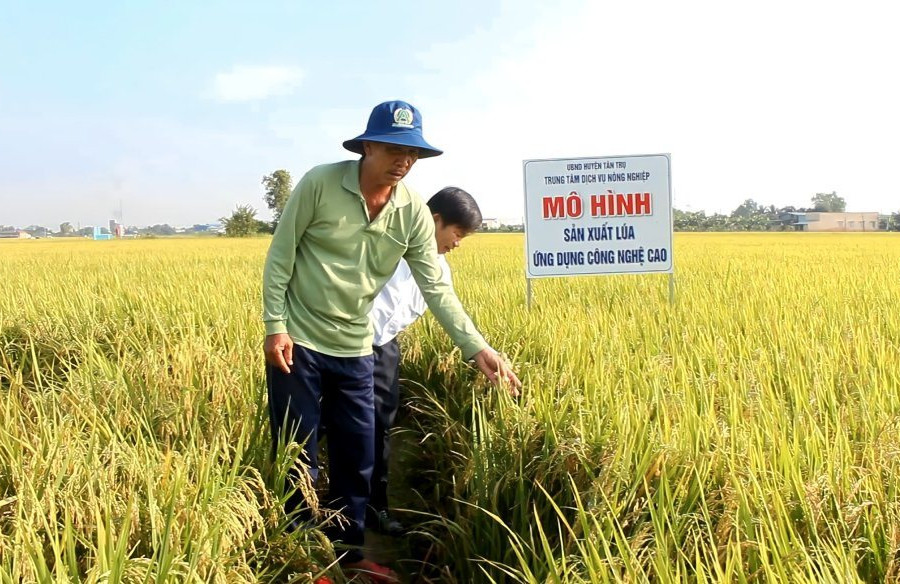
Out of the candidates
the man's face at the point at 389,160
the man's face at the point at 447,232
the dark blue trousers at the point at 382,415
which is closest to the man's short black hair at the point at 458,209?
the man's face at the point at 447,232

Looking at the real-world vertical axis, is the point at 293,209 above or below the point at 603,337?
above

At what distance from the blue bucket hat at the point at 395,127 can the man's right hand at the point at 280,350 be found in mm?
623

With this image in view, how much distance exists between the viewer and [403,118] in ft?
6.33

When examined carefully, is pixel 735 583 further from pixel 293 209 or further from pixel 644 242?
pixel 644 242

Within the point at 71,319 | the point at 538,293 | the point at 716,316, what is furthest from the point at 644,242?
the point at 71,319

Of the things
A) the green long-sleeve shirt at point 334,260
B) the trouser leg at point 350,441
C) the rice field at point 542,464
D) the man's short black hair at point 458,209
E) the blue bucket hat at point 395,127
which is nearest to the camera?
the rice field at point 542,464

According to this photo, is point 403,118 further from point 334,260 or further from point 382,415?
point 382,415

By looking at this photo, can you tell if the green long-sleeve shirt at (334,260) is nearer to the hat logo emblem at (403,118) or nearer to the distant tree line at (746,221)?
the hat logo emblem at (403,118)

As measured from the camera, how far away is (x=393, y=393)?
2607 millimetres

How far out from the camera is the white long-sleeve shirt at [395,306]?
8.16 ft

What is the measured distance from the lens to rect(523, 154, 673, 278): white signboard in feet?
16.5

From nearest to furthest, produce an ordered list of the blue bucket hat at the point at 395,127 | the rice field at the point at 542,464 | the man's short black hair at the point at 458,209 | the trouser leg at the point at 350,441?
the rice field at the point at 542,464 → the blue bucket hat at the point at 395,127 → the trouser leg at the point at 350,441 → the man's short black hair at the point at 458,209

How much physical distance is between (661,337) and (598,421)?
1.49m

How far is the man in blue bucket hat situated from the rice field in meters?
0.16
